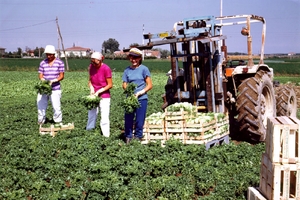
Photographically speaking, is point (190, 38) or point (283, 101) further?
point (283, 101)

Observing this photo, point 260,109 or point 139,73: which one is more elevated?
point 139,73

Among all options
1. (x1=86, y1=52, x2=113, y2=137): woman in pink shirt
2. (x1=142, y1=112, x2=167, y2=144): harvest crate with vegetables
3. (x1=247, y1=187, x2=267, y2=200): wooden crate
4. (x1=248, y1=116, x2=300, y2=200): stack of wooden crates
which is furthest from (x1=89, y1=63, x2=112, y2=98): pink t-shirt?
(x1=248, y1=116, x2=300, y2=200): stack of wooden crates

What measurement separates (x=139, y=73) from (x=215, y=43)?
2.11m

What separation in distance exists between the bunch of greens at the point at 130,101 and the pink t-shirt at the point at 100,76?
3.23 feet

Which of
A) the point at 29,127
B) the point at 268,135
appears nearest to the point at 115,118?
the point at 29,127

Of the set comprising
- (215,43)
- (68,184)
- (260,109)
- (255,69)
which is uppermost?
(215,43)

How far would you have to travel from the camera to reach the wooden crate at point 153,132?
9727 mm

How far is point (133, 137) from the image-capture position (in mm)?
10055

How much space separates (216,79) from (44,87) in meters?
4.63

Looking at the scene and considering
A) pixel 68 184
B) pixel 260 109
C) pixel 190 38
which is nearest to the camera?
pixel 68 184

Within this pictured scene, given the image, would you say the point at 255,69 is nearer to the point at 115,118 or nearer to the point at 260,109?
the point at 260,109

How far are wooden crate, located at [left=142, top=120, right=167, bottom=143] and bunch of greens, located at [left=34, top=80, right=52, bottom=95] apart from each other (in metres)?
3.24

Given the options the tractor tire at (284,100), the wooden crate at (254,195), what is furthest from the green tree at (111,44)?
the wooden crate at (254,195)

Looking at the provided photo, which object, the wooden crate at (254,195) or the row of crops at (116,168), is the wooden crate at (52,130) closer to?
the row of crops at (116,168)
